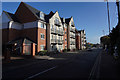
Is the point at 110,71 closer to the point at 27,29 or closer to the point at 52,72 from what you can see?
the point at 52,72

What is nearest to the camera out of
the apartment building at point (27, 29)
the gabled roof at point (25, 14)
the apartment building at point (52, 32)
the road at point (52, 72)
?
the road at point (52, 72)

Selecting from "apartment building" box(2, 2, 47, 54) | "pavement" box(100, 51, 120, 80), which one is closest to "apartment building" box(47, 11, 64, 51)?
"apartment building" box(2, 2, 47, 54)

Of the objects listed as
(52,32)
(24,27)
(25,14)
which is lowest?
(52,32)

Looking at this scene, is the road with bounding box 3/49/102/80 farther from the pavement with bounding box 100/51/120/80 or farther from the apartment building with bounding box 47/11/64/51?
the apartment building with bounding box 47/11/64/51

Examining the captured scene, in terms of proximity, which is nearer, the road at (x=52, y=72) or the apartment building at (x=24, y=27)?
the road at (x=52, y=72)

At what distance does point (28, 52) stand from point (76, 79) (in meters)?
16.7

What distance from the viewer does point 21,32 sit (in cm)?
2759

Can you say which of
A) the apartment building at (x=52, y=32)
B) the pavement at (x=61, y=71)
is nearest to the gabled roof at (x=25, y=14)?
the apartment building at (x=52, y=32)

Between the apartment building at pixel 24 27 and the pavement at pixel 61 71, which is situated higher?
the apartment building at pixel 24 27

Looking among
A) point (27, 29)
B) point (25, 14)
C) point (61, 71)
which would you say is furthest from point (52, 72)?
point (25, 14)

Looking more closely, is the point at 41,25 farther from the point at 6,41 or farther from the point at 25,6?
the point at 6,41

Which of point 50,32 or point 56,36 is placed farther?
point 56,36

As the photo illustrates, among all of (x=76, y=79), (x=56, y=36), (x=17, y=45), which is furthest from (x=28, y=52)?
(x=76, y=79)

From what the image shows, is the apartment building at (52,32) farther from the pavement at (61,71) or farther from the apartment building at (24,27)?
the pavement at (61,71)
